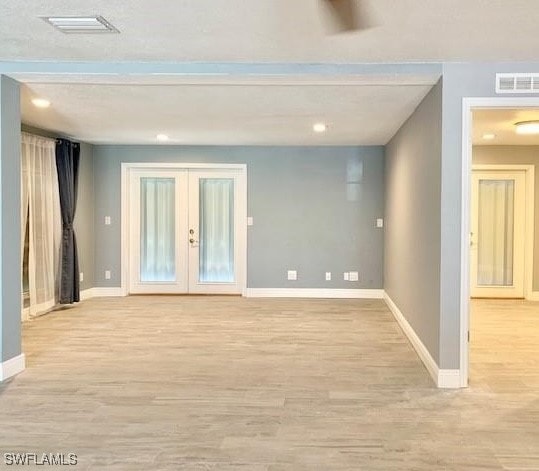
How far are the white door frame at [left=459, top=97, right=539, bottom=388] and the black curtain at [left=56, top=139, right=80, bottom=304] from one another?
205 inches

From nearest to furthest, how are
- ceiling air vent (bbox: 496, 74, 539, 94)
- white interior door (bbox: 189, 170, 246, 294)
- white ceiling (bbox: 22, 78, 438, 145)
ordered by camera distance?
ceiling air vent (bbox: 496, 74, 539, 94)
white ceiling (bbox: 22, 78, 438, 145)
white interior door (bbox: 189, 170, 246, 294)

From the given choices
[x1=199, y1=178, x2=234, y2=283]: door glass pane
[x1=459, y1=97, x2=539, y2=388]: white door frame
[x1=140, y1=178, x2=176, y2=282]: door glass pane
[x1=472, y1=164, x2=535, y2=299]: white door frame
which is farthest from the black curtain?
[x1=472, y1=164, x2=535, y2=299]: white door frame

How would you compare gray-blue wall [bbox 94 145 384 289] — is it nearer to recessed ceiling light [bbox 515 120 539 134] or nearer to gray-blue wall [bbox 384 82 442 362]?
gray-blue wall [bbox 384 82 442 362]

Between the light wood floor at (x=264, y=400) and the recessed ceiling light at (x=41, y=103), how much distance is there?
2.41 m

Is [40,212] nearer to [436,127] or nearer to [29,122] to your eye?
[29,122]

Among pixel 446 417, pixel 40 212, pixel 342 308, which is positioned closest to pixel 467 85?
pixel 446 417

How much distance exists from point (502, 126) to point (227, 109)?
11.7 feet

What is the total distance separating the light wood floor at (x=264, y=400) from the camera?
2752 mm

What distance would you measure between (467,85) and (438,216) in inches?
39.8

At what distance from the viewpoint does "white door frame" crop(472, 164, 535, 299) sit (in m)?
8.02

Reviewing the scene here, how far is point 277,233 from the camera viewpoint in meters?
8.05

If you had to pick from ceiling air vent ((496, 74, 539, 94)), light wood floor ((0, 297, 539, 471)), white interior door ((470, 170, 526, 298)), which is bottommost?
light wood floor ((0, 297, 539, 471))

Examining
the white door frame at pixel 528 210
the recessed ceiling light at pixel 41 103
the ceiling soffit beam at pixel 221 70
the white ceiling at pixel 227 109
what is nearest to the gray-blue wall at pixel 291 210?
the white ceiling at pixel 227 109

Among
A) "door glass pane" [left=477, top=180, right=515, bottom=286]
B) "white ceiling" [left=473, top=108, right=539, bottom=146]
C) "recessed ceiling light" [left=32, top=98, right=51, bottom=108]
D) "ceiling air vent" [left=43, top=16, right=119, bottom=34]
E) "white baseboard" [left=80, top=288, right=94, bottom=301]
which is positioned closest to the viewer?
"ceiling air vent" [left=43, top=16, right=119, bottom=34]
